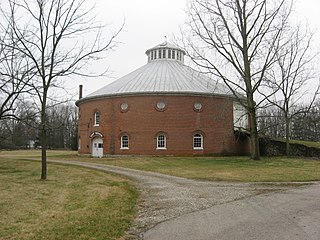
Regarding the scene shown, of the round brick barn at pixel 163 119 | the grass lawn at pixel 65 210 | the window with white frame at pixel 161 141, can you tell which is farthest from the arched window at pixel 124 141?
the grass lawn at pixel 65 210

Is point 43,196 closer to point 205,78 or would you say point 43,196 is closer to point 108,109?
point 108,109

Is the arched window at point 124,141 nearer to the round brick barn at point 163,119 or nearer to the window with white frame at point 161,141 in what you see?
the round brick barn at point 163,119

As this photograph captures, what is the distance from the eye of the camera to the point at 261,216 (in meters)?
8.49

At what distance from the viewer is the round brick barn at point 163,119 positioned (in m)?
35.7

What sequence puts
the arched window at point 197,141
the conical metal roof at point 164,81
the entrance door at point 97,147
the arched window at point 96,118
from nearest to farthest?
1. the arched window at point 197,141
2. the conical metal roof at point 164,81
3. the entrance door at point 97,147
4. the arched window at point 96,118

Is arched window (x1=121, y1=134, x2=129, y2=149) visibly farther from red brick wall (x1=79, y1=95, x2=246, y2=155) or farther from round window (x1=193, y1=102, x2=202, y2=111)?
round window (x1=193, y1=102, x2=202, y2=111)

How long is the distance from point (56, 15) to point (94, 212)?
11027 mm

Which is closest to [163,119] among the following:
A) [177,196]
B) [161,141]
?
[161,141]

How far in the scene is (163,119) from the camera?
35.7m

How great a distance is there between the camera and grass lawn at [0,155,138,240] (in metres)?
7.25

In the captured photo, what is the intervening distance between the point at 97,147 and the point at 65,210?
2935 cm

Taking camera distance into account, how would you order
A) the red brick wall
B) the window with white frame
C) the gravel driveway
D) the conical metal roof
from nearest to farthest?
the gravel driveway, the red brick wall, the window with white frame, the conical metal roof

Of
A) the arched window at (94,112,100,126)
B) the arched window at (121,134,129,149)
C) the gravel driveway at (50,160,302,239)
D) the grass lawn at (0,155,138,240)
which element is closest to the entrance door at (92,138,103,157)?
the arched window at (94,112,100,126)

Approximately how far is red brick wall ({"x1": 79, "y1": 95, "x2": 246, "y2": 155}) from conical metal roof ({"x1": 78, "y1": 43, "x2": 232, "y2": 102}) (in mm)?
720
